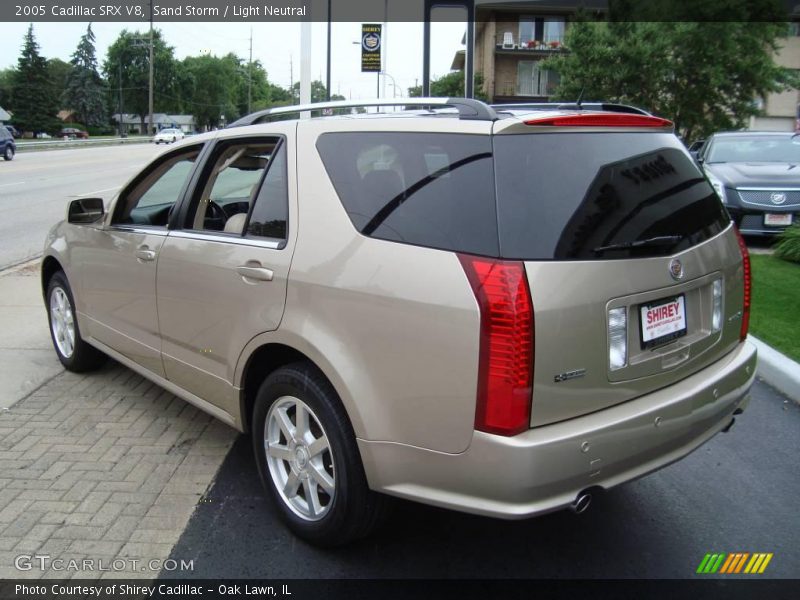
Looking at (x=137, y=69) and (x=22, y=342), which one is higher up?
(x=137, y=69)

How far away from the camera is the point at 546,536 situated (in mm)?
3232

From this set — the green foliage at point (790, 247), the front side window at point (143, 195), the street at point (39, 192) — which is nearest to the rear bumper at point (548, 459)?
the front side window at point (143, 195)

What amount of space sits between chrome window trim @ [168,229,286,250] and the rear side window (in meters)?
0.42

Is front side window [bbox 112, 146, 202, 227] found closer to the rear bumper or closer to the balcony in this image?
the rear bumper

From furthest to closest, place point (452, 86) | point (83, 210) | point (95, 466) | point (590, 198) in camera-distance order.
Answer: point (452, 86) → point (83, 210) → point (95, 466) → point (590, 198)

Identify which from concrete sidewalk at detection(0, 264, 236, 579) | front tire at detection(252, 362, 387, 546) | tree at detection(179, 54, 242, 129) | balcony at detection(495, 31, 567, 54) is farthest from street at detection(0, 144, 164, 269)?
tree at detection(179, 54, 242, 129)

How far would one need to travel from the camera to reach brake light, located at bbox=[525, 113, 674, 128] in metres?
2.62

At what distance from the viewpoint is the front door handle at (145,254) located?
3.96 m

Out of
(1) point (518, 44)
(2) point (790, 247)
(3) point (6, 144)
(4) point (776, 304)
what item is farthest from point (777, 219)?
(1) point (518, 44)

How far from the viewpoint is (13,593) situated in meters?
2.77

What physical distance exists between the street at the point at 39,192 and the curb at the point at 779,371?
4.45 metres

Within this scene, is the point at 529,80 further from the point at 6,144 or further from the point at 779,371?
the point at 779,371

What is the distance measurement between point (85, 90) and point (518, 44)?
73.2 m

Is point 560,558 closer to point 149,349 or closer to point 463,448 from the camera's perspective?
point 463,448
